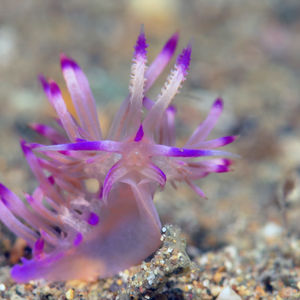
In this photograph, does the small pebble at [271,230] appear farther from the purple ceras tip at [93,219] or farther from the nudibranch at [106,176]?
the purple ceras tip at [93,219]

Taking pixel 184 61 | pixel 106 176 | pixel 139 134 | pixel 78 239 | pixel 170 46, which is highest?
pixel 170 46

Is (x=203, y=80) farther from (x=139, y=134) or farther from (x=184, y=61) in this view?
(x=139, y=134)

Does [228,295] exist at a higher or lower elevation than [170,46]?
lower

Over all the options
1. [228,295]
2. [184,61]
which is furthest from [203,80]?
[228,295]

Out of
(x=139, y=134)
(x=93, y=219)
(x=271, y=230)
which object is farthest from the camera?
(x=271, y=230)

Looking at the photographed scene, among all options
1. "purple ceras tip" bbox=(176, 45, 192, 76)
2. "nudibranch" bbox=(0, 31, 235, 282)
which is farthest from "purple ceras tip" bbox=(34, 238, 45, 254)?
"purple ceras tip" bbox=(176, 45, 192, 76)

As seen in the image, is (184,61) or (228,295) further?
(228,295)

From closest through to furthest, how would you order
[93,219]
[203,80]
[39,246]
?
[93,219]
[39,246]
[203,80]
